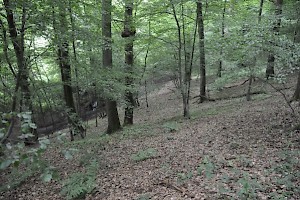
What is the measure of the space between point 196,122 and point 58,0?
6.84 meters

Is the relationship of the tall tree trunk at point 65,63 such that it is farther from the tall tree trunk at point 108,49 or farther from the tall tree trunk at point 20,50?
the tall tree trunk at point 108,49

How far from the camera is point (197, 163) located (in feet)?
19.5

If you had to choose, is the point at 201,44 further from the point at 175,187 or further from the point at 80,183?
the point at 80,183

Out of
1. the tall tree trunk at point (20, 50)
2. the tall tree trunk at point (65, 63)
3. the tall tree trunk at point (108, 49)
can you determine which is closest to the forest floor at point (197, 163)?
the tall tree trunk at point (65, 63)

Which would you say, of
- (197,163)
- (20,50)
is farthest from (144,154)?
(20,50)

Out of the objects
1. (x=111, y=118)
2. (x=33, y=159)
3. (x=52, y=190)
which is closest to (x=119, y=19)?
(x=111, y=118)

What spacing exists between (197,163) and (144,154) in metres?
1.72

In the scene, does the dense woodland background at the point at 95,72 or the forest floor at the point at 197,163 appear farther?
the forest floor at the point at 197,163

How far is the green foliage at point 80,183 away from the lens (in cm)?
542

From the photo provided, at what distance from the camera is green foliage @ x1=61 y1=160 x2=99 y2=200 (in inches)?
213

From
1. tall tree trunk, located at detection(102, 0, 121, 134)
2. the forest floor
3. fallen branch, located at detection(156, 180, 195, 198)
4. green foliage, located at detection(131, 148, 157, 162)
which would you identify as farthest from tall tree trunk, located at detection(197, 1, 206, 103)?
fallen branch, located at detection(156, 180, 195, 198)

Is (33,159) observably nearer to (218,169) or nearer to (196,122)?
(218,169)

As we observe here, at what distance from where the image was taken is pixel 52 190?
6.12m

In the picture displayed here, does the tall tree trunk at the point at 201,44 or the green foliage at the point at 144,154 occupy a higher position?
the tall tree trunk at the point at 201,44
